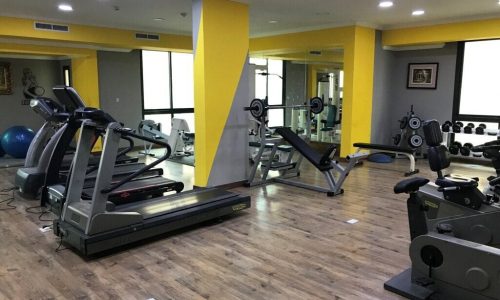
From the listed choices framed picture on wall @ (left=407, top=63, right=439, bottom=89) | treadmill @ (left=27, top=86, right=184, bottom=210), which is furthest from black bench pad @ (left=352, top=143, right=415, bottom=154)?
treadmill @ (left=27, top=86, right=184, bottom=210)

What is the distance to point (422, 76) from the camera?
7641 mm

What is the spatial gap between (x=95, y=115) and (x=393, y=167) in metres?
5.29

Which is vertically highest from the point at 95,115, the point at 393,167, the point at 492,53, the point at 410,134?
the point at 492,53

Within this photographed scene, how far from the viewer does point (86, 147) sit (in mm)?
3439

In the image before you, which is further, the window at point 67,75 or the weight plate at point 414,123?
the window at point 67,75

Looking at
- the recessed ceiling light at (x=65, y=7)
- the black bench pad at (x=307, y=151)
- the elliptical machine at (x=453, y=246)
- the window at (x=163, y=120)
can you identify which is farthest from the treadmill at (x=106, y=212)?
the window at (x=163, y=120)

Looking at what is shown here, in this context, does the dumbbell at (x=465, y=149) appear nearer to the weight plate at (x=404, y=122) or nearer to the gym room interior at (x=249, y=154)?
the gym room interior at (x=249, y=154)

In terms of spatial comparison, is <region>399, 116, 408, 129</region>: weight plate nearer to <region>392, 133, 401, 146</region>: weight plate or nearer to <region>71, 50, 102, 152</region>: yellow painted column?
<region>392, 133, 401, 146</region>: weight plate

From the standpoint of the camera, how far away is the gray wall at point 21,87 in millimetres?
8805

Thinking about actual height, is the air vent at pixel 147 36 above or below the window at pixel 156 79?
above

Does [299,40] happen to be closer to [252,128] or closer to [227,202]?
[252,128]

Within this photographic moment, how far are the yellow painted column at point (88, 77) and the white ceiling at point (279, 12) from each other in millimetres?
1225

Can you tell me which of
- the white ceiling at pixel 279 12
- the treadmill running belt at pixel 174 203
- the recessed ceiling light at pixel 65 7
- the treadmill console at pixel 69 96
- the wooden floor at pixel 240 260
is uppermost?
the white ceiling at pixel 279 12

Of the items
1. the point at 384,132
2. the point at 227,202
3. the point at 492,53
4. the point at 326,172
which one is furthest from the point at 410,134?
the point at 227,202
